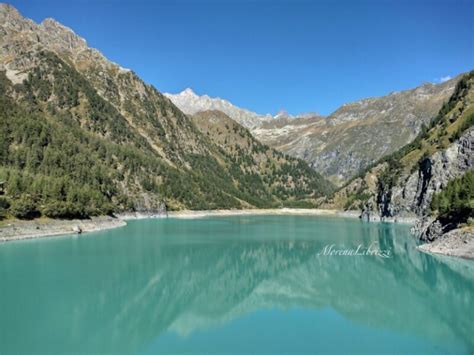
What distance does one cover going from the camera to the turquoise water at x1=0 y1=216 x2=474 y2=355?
27312 mm

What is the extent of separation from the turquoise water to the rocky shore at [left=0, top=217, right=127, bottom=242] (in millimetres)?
8740

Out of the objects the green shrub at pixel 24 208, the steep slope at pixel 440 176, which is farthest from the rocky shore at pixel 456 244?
the green shrub at pixel 24 208

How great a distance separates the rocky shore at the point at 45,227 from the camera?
249 ft

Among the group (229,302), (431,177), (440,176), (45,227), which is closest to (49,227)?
(45,227)

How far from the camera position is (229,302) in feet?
130

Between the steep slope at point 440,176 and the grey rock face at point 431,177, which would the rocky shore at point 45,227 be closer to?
the steep slope at point 440,176

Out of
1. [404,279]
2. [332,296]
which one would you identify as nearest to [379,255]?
[404,279]

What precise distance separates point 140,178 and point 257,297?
495 ft

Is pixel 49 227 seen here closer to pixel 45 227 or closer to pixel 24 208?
pixel 45 227

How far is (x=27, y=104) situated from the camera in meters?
191

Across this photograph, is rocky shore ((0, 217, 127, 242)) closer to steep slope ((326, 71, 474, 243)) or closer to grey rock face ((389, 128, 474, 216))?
steep slope ((326, 71, 474, 243))

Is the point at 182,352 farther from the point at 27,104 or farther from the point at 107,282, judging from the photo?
the point at 27,104

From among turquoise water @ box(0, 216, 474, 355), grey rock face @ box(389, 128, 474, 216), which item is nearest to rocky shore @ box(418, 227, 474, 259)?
turquoise water @ box(0, 216, 474, 355)

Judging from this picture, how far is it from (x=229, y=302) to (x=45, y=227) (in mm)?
57767
